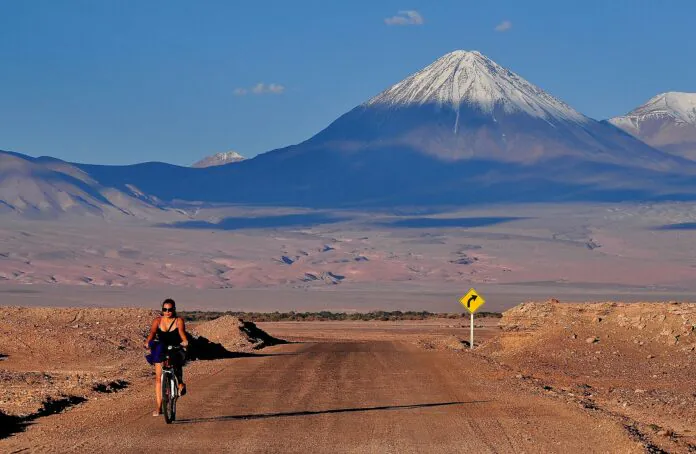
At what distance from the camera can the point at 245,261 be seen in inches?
6580

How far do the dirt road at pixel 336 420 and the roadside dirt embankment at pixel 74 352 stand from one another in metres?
0.79

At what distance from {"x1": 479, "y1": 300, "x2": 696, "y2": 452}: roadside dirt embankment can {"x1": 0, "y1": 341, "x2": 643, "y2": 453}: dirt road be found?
44.0 inches

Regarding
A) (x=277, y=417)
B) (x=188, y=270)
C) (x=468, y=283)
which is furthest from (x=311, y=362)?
(x=188, y=270)

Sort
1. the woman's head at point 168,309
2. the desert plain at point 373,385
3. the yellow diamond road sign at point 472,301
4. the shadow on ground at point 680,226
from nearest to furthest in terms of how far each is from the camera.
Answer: the desert plain at point 373,385, the woman's head at point 168,309, the yellow diamond road sign at point 472,301, the shadow on ground at point 680,226

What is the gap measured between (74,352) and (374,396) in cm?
1463

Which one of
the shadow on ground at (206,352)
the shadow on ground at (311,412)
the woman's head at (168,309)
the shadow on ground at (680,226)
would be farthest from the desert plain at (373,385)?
the shadow on ground at (680,226)

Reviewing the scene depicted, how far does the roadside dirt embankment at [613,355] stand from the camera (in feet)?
63.3

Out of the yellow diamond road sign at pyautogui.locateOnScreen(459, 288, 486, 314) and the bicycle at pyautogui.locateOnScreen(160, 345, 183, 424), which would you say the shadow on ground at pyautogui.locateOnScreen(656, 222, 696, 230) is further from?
the bicycle at pyautogui.locateOnScreen(160, 345, 183, 424)

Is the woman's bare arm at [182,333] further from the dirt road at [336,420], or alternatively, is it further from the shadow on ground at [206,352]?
the shadow on ground at [206,352]

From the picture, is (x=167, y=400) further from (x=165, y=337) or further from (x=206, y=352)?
(x=206, y=352)

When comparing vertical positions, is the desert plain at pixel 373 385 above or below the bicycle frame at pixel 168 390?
below

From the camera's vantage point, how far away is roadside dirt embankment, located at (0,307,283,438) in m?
19.2

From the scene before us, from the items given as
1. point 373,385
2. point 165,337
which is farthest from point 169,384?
point 373,385

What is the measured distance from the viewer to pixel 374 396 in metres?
19.9
